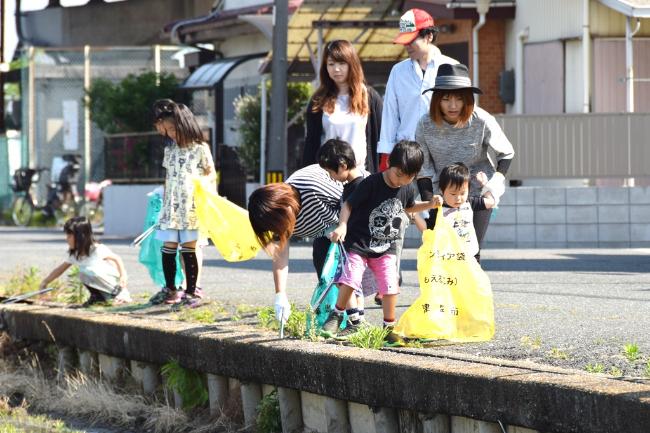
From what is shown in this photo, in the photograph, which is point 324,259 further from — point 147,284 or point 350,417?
point 147,284

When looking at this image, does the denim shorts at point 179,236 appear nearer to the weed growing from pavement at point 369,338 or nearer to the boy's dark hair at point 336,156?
the boy's dark hair at point 336,156

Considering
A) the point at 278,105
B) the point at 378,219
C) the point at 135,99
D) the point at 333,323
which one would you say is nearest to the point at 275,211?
the point at 378,219

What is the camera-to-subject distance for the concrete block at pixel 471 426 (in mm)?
5973

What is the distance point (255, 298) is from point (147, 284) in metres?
→ 2.50

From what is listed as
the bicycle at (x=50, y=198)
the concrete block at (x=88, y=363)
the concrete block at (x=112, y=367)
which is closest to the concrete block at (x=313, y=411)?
the concrete block at (x=112, y=367)

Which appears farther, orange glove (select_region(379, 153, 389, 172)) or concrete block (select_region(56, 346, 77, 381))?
concrete block (select_region(56, 346, 77, 381))

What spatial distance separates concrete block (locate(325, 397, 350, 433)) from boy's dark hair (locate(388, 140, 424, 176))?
4.12 feet

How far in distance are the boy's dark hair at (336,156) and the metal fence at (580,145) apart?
10.1 metres

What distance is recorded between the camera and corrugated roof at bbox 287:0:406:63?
21844 mm

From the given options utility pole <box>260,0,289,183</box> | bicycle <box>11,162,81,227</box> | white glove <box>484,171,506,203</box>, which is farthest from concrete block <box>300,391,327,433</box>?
bicycle <box>11,162,81,227</box>

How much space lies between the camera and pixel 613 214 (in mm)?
17359

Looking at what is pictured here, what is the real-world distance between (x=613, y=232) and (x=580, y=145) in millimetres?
1224

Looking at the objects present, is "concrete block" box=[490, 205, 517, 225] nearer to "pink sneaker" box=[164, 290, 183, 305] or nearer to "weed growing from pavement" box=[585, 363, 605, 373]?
"pink sneaker" box=[164, 290, 183, 305]

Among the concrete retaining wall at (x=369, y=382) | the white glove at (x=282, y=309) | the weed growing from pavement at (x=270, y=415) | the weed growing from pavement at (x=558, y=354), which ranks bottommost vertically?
the weed growing from pavement at (x=270, y=415)
